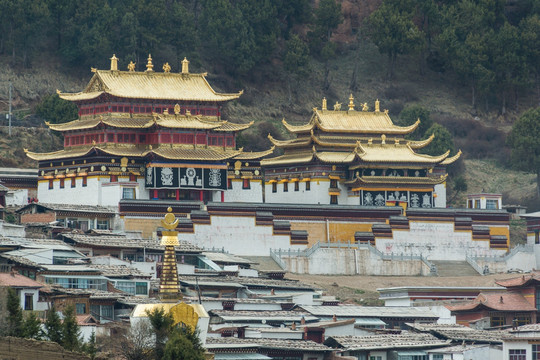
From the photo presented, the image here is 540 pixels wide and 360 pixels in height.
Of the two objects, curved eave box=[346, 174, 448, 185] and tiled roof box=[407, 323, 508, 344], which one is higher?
curved eave box=[346, 174, 448, 185]

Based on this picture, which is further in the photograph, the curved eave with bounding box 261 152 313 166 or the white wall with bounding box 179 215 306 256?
the curved eave with bounding box 261 152 313 166

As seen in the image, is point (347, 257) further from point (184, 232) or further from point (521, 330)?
point (521, 330)

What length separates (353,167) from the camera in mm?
126688

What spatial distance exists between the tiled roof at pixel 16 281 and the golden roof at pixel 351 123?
5530cm

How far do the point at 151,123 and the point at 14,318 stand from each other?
6099cm

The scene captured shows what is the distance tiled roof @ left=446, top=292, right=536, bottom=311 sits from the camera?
92.2 meters

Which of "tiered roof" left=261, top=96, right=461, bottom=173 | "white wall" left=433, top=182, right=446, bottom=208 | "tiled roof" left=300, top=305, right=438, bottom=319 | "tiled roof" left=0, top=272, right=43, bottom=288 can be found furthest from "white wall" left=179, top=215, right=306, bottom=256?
"tiled roof" left=0, top=272, right=43, bottom=288

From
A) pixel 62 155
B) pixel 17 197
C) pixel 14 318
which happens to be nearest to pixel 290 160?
pixel 62 155

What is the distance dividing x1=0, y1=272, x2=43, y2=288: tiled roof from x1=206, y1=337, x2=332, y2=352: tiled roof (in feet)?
26.9

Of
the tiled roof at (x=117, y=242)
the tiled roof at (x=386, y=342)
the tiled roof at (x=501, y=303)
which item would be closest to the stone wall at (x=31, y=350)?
the tiled roof at (x=386, y=342)

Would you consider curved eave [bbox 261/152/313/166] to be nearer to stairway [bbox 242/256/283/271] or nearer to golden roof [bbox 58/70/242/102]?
golden roof [bbox 58/70/242/102]

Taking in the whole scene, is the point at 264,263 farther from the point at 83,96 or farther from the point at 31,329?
the point at 31,329

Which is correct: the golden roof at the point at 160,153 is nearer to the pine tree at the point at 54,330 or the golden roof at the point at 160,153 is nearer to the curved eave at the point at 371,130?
the curved eave at the point at 371,130

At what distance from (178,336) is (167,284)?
7.68 feet
